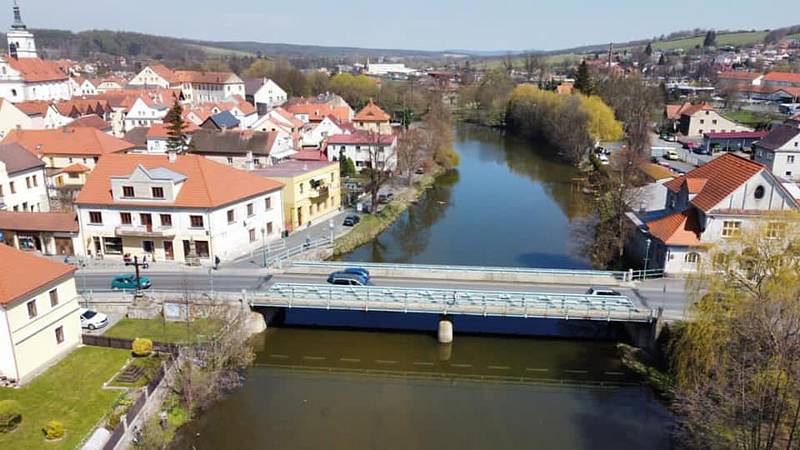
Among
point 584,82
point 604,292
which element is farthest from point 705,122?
point 604,292

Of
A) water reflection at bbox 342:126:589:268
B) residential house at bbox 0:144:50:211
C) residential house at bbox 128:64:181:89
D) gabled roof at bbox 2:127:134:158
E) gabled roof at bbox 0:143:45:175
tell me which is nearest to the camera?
residential house at bbox 0:144:50:211

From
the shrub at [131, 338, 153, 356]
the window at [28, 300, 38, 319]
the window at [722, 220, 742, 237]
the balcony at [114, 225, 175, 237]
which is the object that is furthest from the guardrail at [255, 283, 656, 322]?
the window at [28, 300, 38, 319]

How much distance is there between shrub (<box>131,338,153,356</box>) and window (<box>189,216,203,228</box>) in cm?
1190

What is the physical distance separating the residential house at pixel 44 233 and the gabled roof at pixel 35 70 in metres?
72.8

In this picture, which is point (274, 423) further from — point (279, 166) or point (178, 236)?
point (279, 166)

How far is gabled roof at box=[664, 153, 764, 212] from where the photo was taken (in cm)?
3328

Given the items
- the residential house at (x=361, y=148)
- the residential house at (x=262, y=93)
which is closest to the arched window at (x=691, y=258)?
the residential house at (x=361, y=148)

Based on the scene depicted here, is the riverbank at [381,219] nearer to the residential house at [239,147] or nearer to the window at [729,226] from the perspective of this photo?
the residential house at [239,147]

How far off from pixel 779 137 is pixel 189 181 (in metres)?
57.5

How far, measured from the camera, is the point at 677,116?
99.1 metres

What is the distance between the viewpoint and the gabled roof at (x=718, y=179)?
33.3 meters

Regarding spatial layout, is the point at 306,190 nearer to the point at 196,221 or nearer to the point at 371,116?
the point at 196,221

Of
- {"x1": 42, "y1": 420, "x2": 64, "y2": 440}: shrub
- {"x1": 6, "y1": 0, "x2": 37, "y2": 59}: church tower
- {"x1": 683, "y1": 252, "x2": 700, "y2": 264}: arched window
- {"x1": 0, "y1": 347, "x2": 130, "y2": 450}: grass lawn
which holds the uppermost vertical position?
{"x1": 6, "y1": 0, "x2": 37, "y2": 59}: church tower

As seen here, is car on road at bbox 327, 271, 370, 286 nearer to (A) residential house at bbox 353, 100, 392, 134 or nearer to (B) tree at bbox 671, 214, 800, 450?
(B) tree at bbox 671, 214, 800, 450
